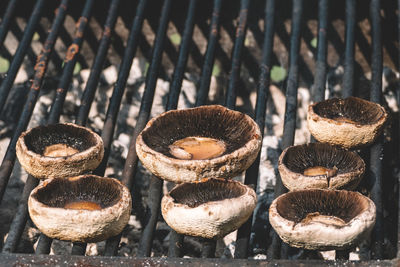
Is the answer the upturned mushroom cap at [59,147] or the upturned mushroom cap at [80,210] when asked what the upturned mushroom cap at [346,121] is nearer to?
the upturned mushroom cap at [80,210]

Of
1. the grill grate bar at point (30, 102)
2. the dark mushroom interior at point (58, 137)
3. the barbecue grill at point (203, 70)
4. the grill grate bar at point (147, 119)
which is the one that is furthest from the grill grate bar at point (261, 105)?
the grill grate bar at point (30, 102)

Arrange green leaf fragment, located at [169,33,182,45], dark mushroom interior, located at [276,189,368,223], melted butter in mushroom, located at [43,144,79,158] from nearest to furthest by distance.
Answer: dark mushroom interior, located at [276,189,368,223] → melted butter in mushroom, located at [43,144,79,158] → green leaf fragment, located at [169,33,182,45]

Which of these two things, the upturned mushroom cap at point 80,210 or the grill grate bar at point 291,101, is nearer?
the upturned mushroom cap at point 80,210

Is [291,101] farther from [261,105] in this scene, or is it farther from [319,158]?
[319,158]

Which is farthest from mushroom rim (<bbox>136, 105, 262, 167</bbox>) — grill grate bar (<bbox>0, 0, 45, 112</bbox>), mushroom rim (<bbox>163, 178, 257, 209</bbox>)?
grill grate bar (<bbox>0, 0, 45, 112</bbox>)

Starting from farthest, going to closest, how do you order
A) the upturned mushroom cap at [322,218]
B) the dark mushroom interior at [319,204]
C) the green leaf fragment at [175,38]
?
1. the green leaf fragment at [175,38]
2. the dark mushroom interior at [319,204]
3. the upturned mushroom cap at [322,218]

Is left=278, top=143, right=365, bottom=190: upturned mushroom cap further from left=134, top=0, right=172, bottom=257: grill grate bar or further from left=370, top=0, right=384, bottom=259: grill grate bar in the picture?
left=134, top=0, right=172, bottom=257: grill grate bar
